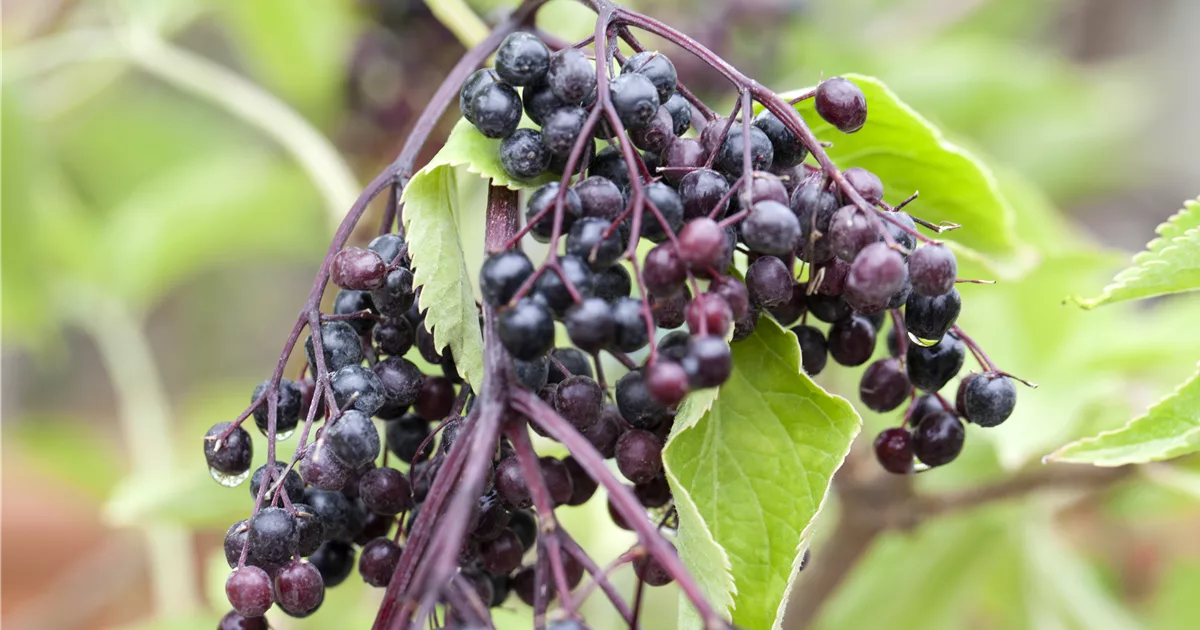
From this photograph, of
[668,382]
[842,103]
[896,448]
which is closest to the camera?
[668,382]

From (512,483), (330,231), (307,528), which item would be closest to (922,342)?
(512,483)

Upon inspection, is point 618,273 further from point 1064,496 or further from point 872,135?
point 1064,496

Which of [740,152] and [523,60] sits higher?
[523,60]

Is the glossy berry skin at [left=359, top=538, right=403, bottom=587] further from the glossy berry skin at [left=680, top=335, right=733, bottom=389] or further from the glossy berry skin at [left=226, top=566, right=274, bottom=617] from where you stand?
→ the glossy berry skin at [left=680, top=335, right=733, bottom=389]

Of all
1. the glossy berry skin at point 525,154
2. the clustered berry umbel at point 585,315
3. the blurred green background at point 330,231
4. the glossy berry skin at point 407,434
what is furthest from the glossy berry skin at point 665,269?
the blurred green background at point 330,231

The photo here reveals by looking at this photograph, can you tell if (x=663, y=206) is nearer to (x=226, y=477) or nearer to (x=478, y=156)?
(x=478, y=156)
